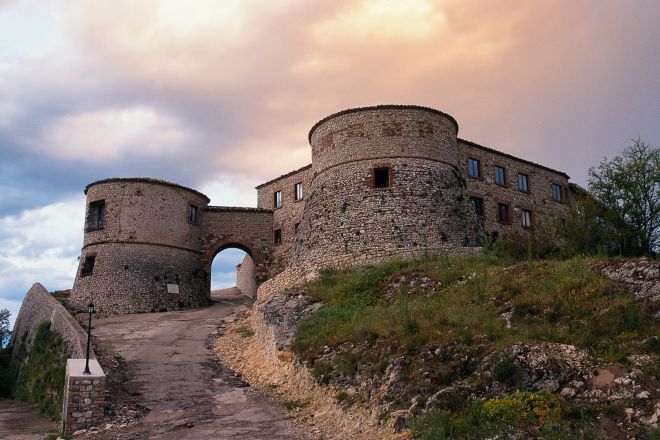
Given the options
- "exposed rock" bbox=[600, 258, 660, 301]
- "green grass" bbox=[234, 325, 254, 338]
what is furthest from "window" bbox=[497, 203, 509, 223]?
"exposed rock" bbox=[600, 258, 660, 301]

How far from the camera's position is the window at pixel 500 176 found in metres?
35.0

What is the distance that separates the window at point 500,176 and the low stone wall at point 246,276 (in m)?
17.2

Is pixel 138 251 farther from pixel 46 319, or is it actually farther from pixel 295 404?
pixel 295 404

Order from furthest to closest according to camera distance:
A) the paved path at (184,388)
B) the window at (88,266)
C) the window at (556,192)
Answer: the window at (556,192) → the window at (88,266) → the paved path at (184,388)

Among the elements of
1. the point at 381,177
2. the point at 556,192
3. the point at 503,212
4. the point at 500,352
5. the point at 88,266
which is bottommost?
the point at 500,352

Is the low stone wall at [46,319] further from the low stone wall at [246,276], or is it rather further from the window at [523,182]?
the window at [523,182]

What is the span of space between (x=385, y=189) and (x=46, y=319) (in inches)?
682

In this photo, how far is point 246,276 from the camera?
45500mm

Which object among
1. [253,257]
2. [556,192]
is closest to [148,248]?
[253,257]

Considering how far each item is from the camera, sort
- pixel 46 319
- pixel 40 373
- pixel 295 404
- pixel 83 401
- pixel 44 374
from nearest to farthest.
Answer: pixel 295 404
pixel 83 401
pixel 44 374
pixel 40 373
pixel 46 319

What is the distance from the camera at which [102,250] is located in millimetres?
34531

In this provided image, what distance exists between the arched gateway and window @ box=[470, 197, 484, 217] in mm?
13239

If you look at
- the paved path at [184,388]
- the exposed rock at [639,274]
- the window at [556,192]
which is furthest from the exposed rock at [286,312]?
the window at [556,192]

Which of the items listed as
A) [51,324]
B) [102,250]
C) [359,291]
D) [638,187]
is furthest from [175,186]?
[638,187]
